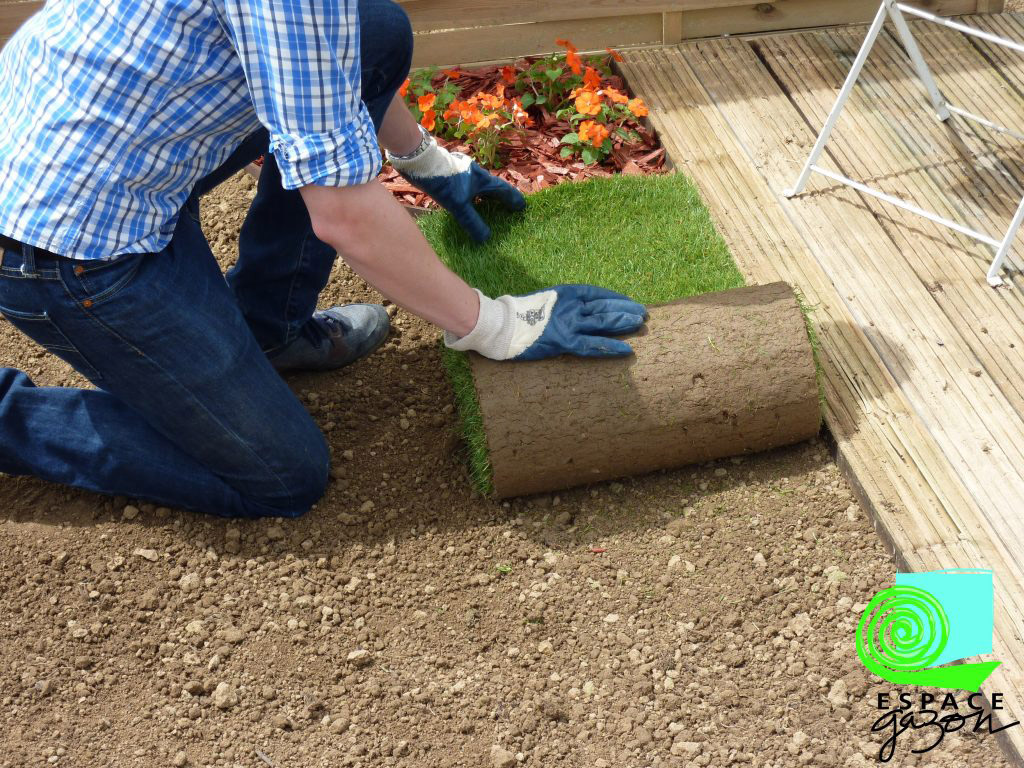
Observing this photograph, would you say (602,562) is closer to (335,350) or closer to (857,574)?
(857,574)

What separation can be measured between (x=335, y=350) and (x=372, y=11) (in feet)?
3.32

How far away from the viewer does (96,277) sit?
221cm

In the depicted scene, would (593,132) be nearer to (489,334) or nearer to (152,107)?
(489,334)

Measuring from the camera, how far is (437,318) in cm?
243

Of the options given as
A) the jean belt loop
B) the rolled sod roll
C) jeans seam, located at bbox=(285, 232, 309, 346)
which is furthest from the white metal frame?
the jean belt loop

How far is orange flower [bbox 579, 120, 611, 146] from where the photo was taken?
3658 millimetres

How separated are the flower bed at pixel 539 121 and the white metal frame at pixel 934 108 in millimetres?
635

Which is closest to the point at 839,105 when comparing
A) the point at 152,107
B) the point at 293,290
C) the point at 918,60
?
the point at 918,60

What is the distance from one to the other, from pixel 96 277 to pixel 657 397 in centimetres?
138

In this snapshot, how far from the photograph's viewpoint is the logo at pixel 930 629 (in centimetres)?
226

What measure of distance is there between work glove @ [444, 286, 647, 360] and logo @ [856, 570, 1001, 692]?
2.96 feet

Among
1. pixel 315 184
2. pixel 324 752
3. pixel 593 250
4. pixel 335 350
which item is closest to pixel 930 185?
pixel 593 250

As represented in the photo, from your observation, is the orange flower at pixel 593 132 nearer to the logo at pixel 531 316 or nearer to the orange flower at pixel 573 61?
the orange flower at pixel 573 61

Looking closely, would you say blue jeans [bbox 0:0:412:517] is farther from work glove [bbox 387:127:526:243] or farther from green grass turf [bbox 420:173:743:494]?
green grass turf [bbox 420:173:743:494]
